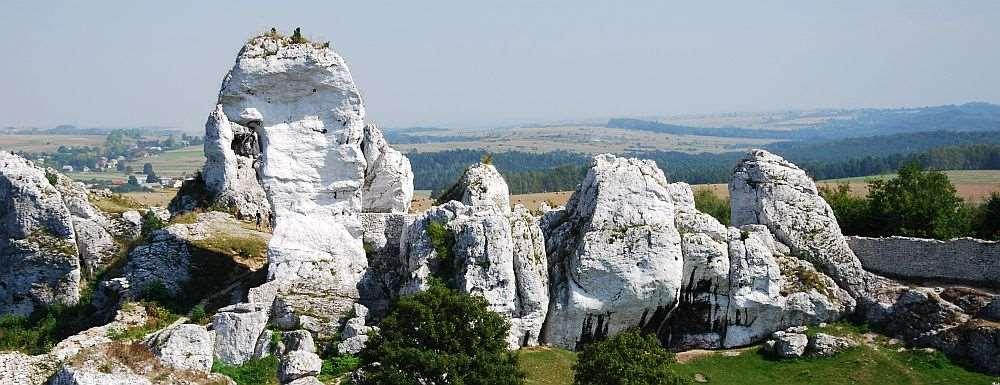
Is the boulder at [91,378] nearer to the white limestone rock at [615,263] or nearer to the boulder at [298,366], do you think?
the boulder at [298,366]

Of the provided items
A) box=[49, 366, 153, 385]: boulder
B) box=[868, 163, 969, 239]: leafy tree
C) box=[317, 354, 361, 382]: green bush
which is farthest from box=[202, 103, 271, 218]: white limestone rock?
box=[868, 163, 969, 239]: leafy tree

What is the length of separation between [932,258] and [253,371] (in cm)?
2618

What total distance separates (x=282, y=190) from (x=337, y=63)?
5.53 metres

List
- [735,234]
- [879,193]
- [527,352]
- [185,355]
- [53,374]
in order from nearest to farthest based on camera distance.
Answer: [53,374] < [185,355] < [527,352] < [735,234] < [879,193]

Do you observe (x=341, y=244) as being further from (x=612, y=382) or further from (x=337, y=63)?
(x=612, y=382)

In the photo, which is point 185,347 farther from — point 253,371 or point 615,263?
point 615,263

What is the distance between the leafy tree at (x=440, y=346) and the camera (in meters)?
25.4

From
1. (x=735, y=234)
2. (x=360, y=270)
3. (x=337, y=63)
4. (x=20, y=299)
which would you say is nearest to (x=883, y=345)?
Answer: (x=735, y=234)

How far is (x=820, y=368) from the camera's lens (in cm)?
3222

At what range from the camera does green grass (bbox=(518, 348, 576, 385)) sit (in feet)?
97.6

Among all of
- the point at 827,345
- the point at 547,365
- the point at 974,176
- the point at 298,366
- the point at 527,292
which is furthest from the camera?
the point at 974,176

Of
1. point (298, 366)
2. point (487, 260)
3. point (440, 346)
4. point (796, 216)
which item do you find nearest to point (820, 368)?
point (796, 216)

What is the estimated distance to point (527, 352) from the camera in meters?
31.9

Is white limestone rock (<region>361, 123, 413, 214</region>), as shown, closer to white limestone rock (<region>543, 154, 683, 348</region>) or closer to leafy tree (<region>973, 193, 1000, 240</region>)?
white limestone rock (<region>543, 154, 683, 348</region>)
